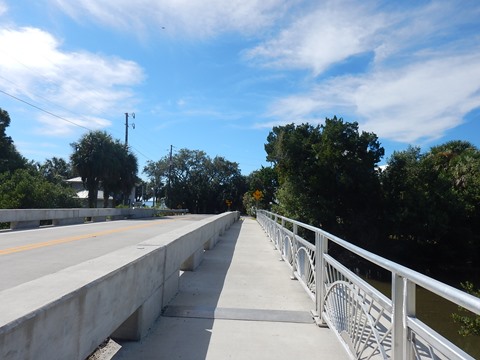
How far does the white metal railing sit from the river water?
1006cm

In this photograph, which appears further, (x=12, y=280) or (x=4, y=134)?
(x=4, y=134)

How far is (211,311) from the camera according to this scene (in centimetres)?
649

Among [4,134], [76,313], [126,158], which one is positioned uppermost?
[4,134]

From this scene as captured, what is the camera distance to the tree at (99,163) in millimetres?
39688

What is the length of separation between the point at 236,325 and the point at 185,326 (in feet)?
2.30

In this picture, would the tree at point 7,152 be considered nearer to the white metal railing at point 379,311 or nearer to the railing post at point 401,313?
the white metal railing at point 379,311

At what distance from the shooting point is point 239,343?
16.9 ft

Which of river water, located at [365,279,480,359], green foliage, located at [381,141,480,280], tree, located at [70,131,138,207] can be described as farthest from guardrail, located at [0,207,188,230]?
green foliage, located at [381,141,480,280]

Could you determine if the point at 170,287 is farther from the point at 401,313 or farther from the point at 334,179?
the point at 334,179

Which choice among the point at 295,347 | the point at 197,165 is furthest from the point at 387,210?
the point at 197,165

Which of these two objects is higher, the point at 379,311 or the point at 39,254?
the point at 379,311

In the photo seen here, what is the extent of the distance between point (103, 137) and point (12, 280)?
117 ft

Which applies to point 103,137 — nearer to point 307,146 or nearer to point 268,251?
point 307,146

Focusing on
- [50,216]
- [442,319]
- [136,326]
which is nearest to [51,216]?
[50,216]
